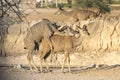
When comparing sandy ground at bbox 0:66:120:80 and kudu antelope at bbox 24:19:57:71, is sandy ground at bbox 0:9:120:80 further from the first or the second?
kudu antelope at bbox 24:19:57:71

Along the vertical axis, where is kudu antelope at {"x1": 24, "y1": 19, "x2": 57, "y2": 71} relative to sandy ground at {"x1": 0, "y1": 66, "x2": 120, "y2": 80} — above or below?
above

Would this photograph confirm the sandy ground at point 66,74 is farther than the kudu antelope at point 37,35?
No

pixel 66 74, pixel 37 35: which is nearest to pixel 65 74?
pixel 66 74

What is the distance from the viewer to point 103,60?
813 inches

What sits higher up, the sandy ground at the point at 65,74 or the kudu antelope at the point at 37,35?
the kudu antelope at the point at 37,35

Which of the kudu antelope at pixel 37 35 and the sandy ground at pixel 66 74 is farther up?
the kudu antelope at pixel 37 35

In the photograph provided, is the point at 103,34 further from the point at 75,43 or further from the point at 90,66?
the point at 75,43

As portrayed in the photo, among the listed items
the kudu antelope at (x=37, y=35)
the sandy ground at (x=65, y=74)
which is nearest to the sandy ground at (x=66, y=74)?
the sandy ground at (x=65, y=74)

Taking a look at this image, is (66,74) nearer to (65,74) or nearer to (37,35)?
(65,74)

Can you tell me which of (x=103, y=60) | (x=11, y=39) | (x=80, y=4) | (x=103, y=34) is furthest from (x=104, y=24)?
(x=80, y=4)

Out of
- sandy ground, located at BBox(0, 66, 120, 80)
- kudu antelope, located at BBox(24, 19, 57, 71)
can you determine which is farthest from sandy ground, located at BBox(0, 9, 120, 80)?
kudu antelope, located at BBox(24, 19, 57, 71)

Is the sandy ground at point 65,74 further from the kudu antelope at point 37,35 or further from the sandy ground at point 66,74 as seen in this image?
the kudu antelope at point 37,35

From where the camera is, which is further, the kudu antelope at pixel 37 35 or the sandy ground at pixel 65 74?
the kudu antelope at pixel 37 35

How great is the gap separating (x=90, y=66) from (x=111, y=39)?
2994 millimetres
